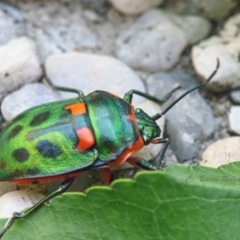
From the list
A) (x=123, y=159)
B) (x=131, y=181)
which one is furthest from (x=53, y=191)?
(x=131, y=181)

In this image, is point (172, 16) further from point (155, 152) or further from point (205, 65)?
point (155, 152)

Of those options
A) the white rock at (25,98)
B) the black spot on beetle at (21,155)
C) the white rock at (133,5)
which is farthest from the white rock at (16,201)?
the white rock at (133,5)

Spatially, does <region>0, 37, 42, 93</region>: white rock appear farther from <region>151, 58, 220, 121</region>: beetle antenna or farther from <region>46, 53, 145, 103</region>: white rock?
<region>151, 58, 220, 121</region>: beetle antenna

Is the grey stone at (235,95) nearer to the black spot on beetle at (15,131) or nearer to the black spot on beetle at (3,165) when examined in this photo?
the black spot on beetle at (15,131)

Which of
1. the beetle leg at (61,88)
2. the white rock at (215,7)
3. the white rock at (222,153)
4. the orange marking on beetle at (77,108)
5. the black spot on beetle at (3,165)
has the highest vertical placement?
the white rock at (215,7)

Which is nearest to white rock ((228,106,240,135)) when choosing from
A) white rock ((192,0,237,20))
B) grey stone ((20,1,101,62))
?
white rock ((192,0,237,20))

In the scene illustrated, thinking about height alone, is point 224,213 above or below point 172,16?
below
